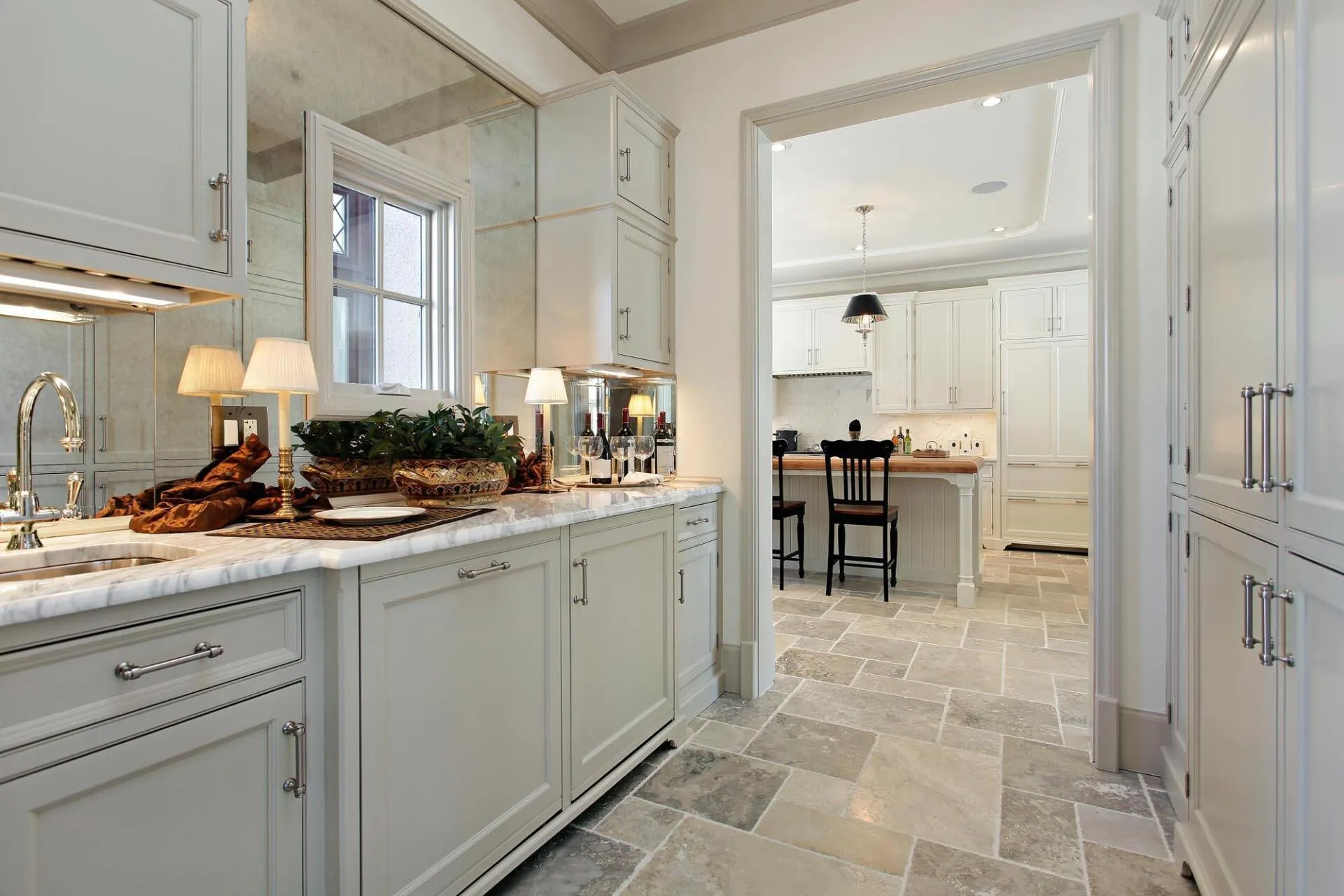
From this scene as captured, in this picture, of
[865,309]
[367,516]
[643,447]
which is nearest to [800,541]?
[865,309]

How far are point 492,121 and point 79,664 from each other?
89.4 inches

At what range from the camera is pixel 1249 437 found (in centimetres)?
124

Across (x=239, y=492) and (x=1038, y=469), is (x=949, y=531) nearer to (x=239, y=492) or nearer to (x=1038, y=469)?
(x=1038, y=469)

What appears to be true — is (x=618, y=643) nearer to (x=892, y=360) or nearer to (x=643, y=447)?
(x=643, y=447)

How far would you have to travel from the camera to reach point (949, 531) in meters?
4.88

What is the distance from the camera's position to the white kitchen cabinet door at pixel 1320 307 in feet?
3.15

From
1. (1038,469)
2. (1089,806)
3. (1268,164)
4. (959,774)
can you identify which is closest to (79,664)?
(1268,164)

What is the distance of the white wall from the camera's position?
2250 mm

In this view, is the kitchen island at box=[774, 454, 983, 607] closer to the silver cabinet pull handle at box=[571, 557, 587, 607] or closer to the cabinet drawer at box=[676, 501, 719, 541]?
the cabinet drawer at box=[676, 501, 719, 541]

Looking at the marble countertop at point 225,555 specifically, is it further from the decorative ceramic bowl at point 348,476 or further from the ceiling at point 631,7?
the ceiling at point 631,7

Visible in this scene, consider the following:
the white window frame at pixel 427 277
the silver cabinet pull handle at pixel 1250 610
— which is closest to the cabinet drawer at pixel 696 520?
the white window frame at pixel 427 277

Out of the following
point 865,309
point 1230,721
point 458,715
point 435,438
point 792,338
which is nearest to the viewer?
point 1230,721

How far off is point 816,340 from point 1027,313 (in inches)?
82.1

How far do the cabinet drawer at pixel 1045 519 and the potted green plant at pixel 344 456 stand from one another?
627 centimetres
